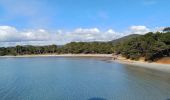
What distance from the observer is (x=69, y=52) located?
520ft

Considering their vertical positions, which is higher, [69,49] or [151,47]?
[151,47]

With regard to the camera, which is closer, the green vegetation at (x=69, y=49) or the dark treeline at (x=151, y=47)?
the dark treeline at (x=151, y=47)

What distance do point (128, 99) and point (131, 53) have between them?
2133 inches

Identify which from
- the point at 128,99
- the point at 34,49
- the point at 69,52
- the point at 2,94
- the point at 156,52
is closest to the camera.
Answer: the point at 128,99

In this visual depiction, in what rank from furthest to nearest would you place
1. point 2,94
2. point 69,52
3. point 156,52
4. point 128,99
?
1. point 69,52
2. point 156,52
3. point 2,94
4. point 128,99

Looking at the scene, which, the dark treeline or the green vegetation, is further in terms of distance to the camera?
the green vegetation

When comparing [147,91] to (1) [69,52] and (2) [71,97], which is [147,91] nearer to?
(2) [71,97]

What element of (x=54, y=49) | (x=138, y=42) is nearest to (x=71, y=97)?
(x=138, y=42)

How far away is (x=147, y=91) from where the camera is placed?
88.4ft

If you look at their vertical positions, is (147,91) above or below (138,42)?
below

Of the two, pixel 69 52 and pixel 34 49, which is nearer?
pixel 69 52

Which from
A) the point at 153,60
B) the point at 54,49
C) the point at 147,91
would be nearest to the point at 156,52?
the point at 153,60

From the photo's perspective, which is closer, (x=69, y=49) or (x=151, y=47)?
(x=151, y=47)

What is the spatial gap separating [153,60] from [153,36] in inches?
366
